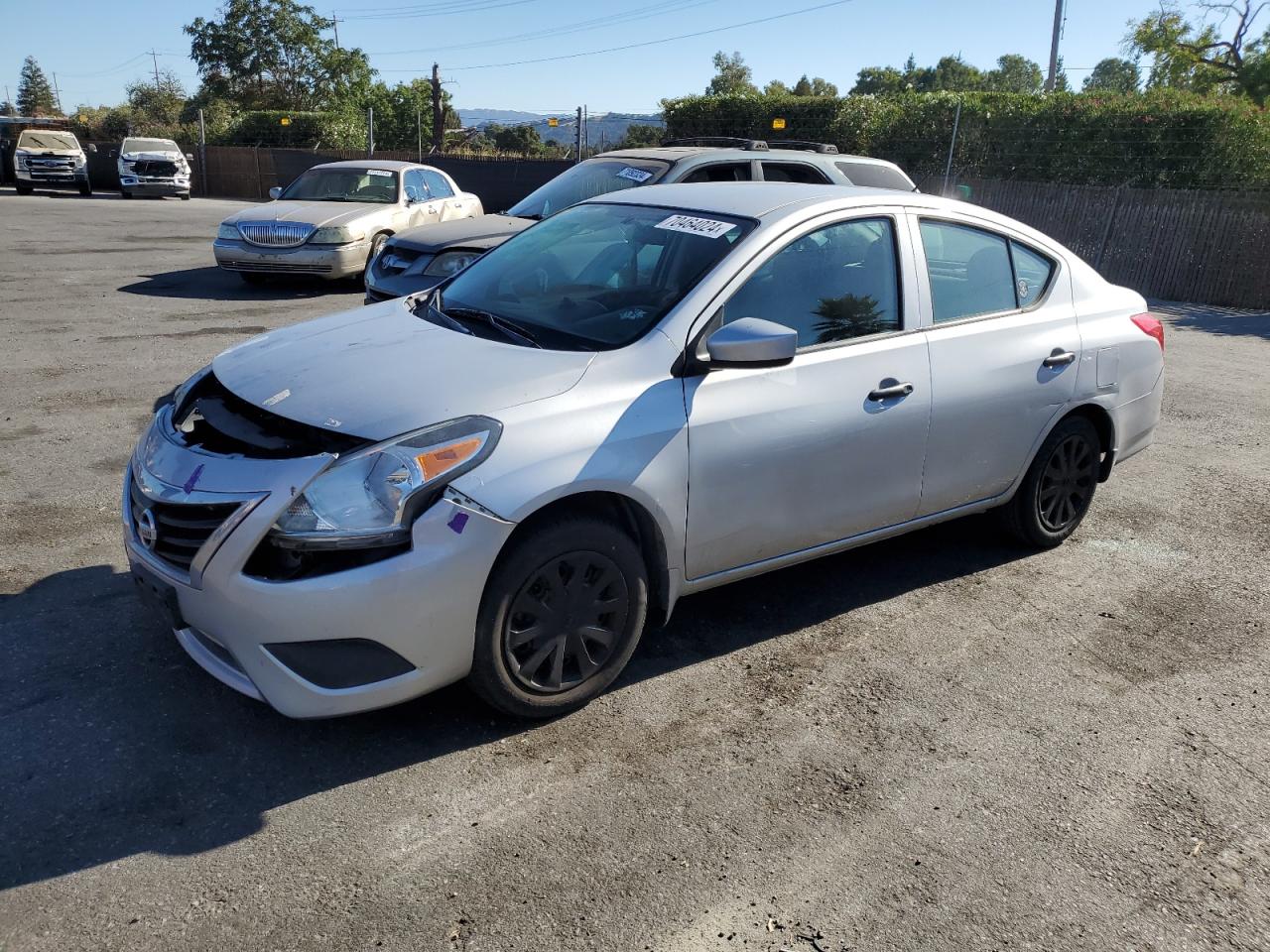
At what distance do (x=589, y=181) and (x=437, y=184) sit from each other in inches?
220

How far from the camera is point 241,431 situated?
3.39m

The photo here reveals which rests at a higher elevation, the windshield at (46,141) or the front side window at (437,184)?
the windshield at (46,141)

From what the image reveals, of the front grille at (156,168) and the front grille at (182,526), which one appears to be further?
the front grille at (156,168)

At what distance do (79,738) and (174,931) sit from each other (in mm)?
1011

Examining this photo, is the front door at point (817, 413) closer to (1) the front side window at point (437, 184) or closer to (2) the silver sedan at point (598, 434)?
(2) the silver sedan at point (598, 434)

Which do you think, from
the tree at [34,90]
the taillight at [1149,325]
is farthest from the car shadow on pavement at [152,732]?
the tree at [34,90]

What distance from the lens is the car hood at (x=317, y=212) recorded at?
12.4 m

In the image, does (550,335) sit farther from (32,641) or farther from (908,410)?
(32,641)

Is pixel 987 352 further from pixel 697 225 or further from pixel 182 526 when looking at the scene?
pixel 182 526

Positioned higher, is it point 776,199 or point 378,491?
point 776,199

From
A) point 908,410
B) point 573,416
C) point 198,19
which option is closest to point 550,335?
point 573,416

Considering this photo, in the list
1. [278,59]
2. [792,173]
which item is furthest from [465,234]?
[278,59]

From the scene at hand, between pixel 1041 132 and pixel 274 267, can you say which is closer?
pixel 274 267

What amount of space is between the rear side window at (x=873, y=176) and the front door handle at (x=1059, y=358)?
5.51 m
